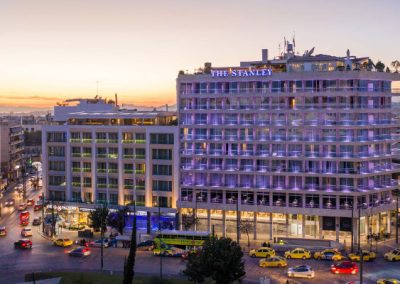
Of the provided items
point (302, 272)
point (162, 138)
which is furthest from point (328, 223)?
point (162, 138)

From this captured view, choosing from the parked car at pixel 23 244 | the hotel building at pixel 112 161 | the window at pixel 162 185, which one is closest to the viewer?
the parked car at pixel 23 244

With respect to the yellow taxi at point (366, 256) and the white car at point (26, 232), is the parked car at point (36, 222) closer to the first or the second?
the white car at point (26, 232)

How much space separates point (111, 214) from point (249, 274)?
3328cm

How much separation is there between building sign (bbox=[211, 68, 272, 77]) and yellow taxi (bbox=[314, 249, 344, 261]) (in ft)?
109

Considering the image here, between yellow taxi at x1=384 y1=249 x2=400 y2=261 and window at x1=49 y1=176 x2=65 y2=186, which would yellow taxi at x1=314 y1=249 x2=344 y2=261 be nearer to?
yellow taxi at x1=384 y1=249 x2=400 y2=261

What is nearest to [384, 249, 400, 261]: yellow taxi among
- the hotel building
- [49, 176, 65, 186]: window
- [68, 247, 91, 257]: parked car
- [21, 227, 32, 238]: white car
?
the hotel building

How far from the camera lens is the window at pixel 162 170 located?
107 meters

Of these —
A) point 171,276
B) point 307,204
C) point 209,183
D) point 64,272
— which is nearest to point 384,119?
point 307,204

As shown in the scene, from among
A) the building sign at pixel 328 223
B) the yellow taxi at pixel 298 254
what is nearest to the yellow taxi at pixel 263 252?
the yellow taxi at pixel 298 254

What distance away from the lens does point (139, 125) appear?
109938 mm

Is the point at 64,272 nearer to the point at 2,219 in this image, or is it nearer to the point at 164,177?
the point at 164,177

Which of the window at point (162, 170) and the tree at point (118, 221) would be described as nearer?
the tree at point (118, 221)

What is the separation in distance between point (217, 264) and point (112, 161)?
176ft

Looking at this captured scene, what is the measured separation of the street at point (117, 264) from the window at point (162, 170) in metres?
19.3
